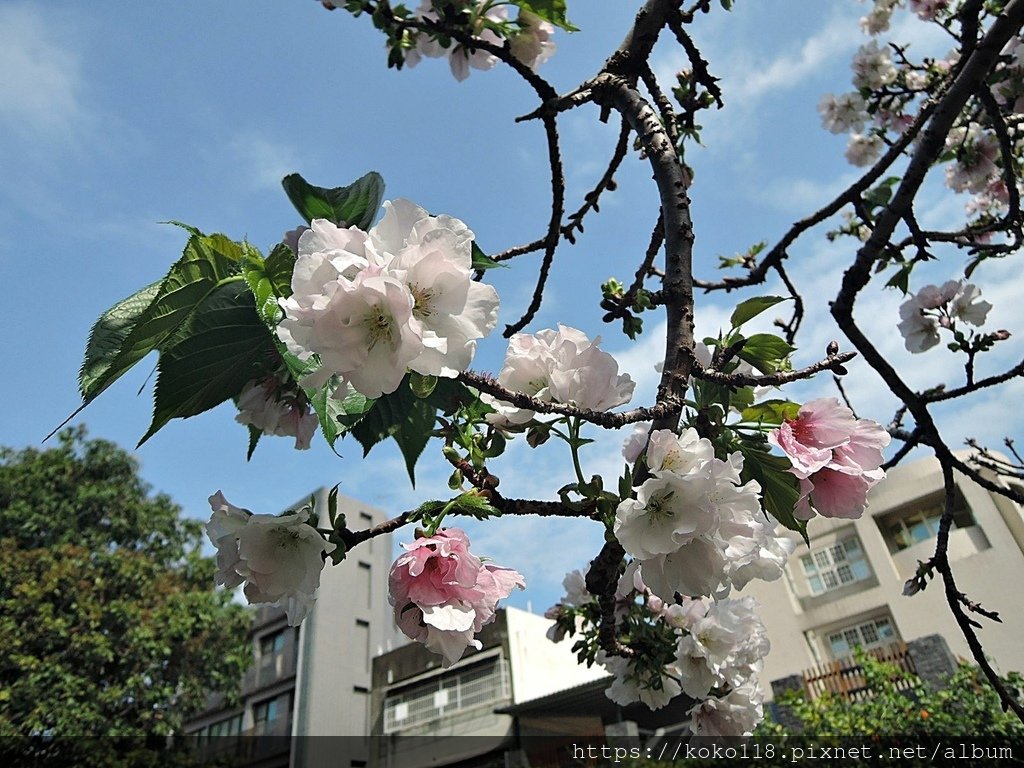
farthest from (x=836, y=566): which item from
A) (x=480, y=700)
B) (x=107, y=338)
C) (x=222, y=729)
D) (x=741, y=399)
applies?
(x=222, y=729)

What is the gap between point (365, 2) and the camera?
1870mm

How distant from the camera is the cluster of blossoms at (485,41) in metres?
1.82

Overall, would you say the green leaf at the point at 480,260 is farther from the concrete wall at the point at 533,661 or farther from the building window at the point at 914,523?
the concrete wall at the point at 533,661

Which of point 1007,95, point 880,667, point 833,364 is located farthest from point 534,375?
point 880,667

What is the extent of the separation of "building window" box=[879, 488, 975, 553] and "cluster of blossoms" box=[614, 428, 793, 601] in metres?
16.3

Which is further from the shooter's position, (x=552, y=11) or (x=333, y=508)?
(x=552, y=11)

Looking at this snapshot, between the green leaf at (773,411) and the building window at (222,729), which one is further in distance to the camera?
the building window at (222,729)

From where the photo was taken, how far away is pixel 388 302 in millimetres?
764

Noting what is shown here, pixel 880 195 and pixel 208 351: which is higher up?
pixel 880 195

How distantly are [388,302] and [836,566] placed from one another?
692 inches

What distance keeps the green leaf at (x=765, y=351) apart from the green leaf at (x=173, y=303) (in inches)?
34.6

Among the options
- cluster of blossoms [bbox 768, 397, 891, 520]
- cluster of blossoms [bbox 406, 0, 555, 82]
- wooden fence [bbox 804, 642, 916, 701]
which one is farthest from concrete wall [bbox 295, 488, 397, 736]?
cluster of blossoms [bbox 768, 397, 891, 520]

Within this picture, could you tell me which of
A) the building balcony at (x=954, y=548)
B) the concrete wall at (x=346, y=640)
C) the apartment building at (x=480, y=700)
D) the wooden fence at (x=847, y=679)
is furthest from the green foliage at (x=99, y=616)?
the building balcony at (x=954, y=548)

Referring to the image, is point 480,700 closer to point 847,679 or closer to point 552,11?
point 847,679
